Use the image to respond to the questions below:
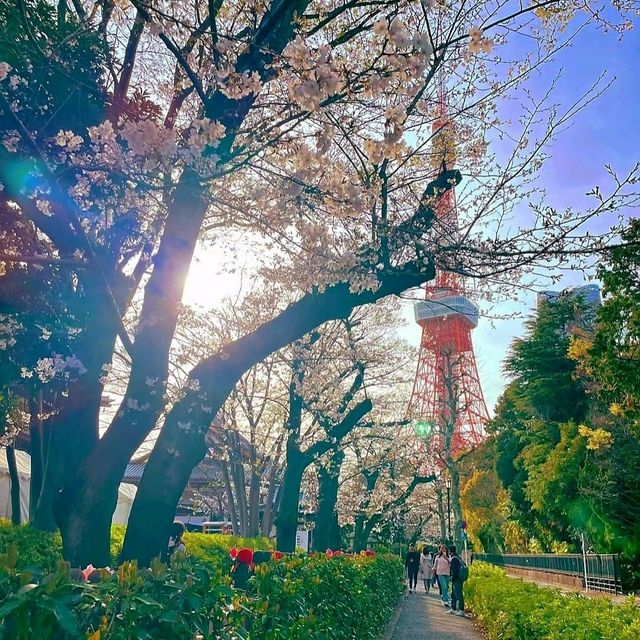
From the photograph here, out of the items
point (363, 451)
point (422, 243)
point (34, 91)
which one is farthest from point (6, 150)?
point (363, 451)

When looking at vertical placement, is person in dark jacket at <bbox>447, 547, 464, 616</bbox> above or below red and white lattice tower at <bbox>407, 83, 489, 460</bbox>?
below

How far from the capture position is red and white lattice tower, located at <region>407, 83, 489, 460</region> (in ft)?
21.5

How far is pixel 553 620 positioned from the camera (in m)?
5.30

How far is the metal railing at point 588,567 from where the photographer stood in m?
12.3

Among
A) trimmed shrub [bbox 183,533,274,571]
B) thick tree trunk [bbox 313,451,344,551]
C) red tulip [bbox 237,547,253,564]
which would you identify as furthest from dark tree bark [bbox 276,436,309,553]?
red tulip [bbox 237,547,253,564]

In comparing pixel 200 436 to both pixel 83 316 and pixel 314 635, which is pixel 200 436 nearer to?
pixel 314 635

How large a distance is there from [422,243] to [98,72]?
448 cm

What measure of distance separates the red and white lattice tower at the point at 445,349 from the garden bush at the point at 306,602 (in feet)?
9.52

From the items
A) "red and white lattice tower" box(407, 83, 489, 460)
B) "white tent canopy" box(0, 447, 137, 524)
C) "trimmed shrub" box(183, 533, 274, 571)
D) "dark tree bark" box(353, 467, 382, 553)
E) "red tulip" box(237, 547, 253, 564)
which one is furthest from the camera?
"dark tree bark" box(353, 467, 382, 553)

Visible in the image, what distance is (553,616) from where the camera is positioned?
553cm

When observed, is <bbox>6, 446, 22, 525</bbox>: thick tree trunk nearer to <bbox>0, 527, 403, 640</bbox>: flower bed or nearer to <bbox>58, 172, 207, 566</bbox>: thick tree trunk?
<bbox>58, 172, 207, 566</bbox>: thick tree trunk

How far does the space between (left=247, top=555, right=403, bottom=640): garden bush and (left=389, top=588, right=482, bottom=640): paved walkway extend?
291 centimetres

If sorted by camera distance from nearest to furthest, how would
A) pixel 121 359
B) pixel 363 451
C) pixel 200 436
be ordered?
pixel 200 436 → pixel 121 359 → pixel 363 451

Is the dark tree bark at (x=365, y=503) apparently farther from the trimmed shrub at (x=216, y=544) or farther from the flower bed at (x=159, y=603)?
the flower bed at (x=159, y=603)
